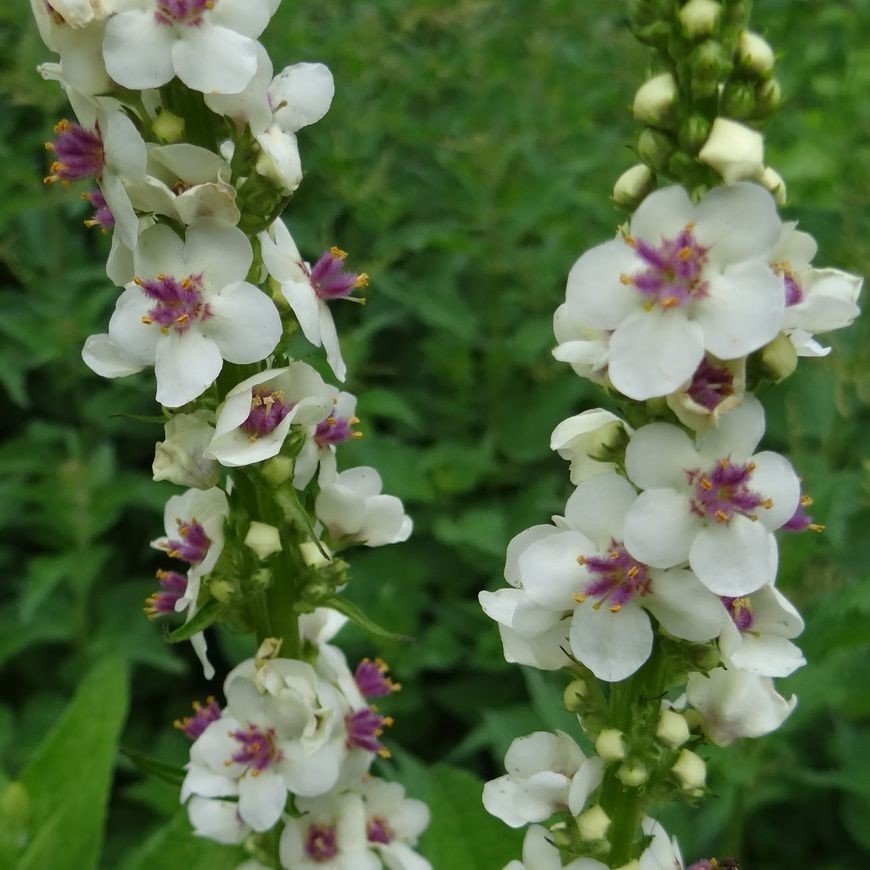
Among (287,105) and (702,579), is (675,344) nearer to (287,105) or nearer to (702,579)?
(702,579)

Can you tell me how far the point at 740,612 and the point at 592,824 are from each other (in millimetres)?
407

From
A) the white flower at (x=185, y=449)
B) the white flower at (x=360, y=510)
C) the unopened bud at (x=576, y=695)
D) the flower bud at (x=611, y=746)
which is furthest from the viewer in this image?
the white flower at (x=360, y=510)

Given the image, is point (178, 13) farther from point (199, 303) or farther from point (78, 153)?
point (199, 303)

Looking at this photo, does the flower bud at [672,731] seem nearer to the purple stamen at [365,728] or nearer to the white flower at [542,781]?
the white flower at [542,781]

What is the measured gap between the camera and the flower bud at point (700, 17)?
1453 millimetres

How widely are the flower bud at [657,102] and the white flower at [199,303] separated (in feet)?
2.20

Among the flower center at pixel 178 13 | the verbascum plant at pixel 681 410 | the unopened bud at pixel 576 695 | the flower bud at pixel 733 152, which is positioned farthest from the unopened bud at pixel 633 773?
the flower center at pixel 178 13

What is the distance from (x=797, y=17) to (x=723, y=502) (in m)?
6.07

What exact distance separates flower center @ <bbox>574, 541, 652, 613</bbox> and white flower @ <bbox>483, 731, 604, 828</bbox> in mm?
315

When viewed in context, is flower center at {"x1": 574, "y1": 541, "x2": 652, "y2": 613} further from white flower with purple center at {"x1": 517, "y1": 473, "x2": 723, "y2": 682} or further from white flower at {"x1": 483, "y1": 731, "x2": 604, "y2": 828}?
white flower at {"x1": 483, "y1": 731, "x2": 604, "y2": 828}

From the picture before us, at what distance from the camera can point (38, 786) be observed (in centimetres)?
→ 303

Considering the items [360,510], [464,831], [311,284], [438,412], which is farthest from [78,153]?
[438,412]

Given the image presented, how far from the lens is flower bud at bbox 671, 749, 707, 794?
1.73m

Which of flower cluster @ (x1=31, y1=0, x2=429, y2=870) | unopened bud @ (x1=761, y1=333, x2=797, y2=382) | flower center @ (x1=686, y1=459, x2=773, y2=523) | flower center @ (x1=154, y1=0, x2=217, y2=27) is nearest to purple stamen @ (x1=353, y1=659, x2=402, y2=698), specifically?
flower cluster @ (x1=31, y1=0, x2=429, y2=870)
